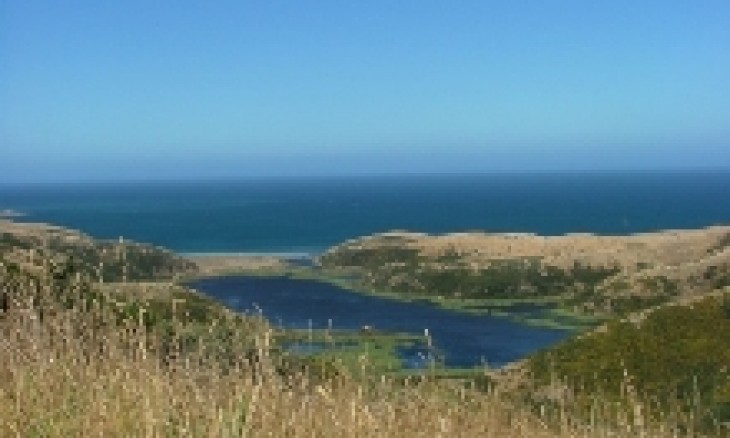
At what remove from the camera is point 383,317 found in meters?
105

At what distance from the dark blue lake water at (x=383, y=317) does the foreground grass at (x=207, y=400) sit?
206 ft

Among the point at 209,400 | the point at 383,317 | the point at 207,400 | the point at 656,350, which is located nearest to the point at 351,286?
the point at 383,317

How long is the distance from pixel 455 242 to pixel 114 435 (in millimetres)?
163717

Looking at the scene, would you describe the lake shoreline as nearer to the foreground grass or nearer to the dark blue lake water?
the dark blue lake water

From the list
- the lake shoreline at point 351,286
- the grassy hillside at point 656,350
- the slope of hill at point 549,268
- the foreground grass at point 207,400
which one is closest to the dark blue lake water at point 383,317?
the lake shoreline at point 351,286

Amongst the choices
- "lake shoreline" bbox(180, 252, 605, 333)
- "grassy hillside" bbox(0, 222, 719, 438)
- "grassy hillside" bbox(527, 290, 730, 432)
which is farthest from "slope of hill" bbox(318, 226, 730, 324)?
"grassy hillside" bbox(0, 222, 719, 438)

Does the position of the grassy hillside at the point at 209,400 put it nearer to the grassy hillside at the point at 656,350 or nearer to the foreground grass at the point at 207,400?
the foreground grass at the point at 207,400

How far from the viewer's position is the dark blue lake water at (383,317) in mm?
83438

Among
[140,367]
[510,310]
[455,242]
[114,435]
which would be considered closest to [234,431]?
[114,435]

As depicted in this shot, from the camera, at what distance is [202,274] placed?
144375 millimetres

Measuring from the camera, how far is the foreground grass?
5.45 meters

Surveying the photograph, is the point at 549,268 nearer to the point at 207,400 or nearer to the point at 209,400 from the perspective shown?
the point at 207,400

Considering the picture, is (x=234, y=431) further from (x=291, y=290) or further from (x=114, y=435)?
(x=291, y=290)

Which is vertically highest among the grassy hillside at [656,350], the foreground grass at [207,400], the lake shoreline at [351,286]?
the foreground grass at [207,400]
